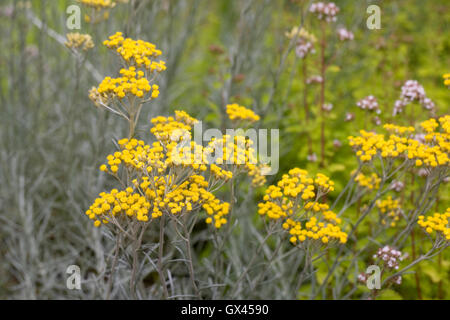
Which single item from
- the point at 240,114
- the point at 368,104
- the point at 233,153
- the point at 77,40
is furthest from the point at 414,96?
the point at 77,40

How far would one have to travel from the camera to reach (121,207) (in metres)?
1.22

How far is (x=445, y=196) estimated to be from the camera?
1.79 metres

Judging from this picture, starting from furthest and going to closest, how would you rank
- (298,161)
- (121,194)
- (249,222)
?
1. (298,161)
2. (249,222)
3. (121,194)

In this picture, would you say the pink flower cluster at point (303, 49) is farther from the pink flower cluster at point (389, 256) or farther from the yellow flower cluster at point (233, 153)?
the pink flower cluster at point (389, 256)

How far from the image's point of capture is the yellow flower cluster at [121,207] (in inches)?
47.6

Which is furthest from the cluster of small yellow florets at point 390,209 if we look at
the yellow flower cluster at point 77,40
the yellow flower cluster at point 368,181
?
the yellow flower cluster at point 77,40

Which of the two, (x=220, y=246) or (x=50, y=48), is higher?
(x=50, y=48)

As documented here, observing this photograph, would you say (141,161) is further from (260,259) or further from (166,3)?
(166,3)

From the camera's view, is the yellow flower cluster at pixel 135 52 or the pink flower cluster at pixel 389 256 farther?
the pink flower cluster at pixel 389 256

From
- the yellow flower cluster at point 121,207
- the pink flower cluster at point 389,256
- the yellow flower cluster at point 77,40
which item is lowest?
the pink flower cluster at point 389,256

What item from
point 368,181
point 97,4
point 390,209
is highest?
point 97,4

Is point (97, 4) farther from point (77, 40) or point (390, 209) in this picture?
point (390, 209)

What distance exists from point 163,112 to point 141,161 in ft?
4.71
